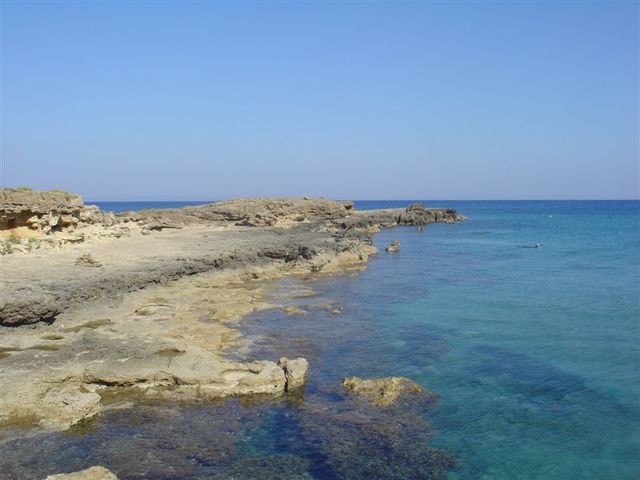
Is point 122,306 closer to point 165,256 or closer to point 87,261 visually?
point 87,261

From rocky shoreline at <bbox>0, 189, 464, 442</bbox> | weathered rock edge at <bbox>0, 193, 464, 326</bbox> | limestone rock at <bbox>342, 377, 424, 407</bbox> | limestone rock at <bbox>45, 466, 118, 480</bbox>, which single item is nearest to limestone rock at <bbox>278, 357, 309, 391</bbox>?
rocky shoreline at <bbox>0, 189, 464, 442</bbox>

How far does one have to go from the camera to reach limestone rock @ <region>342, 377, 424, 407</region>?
1129 centimetres

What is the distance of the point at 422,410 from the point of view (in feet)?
35.9

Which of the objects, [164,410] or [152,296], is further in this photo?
[152,296]

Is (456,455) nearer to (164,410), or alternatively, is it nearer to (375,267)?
(164,410)

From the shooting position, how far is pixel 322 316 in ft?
61.8

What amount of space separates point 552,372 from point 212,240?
21.7 meters

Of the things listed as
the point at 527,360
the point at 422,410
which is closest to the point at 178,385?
the point at 422,410

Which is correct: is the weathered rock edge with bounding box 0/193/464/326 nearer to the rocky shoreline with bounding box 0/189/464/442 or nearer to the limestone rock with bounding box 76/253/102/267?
the rocky shoreline with bounding box 0/189/464/442

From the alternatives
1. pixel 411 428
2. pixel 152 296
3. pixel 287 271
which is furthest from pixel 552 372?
pixel 287 271

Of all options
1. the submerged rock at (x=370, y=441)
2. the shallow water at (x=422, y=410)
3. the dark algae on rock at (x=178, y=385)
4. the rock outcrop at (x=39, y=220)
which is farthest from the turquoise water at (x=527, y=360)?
the rock outcrop at (x=39, y=220)

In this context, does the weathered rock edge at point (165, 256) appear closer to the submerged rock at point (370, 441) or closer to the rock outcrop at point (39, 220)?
the rock outcrop at point (39, 220)

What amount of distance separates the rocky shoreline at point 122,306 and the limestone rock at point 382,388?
1200mm

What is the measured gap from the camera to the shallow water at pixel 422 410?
883 centimetres
